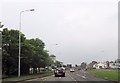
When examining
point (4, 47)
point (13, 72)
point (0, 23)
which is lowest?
point (13, 72)

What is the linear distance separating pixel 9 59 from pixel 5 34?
206 inches

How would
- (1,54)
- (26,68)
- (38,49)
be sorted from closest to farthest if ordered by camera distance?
(1,54), (26,68), (38,49)

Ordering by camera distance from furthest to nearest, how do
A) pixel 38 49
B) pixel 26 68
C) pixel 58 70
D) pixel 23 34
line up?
pixel 38 49 < pixel 26 68 < pixel 23 34 < pixel 58 70

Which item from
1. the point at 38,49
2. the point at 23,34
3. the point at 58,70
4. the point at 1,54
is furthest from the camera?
the point at 38,49

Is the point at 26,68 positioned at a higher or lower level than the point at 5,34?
lower

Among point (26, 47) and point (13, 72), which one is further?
point (13, 72)

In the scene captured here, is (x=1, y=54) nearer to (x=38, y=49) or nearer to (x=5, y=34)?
(x=5, y=34)

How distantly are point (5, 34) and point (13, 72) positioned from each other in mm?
11030

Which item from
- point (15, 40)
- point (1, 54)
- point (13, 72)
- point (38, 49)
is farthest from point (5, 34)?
point (38, 49)

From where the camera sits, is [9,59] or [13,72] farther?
[13,72]

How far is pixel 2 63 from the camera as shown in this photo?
198ft

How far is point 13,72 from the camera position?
6988 cm

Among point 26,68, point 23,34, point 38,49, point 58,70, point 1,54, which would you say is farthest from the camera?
point 38,49

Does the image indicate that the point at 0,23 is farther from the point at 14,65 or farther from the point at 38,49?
the point at 38,49
